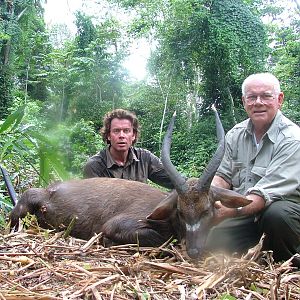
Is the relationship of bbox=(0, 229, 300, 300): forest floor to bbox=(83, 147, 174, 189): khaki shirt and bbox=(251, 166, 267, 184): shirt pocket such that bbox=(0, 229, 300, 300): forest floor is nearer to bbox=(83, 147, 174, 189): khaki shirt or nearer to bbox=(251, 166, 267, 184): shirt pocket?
bbox=(251, 166, 267, 184): shirt pocket

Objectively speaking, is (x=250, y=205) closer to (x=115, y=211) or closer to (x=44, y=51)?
(x=115, y=211)

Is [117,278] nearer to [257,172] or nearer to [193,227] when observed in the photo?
[193,227]

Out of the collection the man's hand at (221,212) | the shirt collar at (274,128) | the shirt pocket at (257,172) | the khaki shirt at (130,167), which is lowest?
the man's hand at (221,212)

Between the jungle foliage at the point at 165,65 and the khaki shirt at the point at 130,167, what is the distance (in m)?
15.0

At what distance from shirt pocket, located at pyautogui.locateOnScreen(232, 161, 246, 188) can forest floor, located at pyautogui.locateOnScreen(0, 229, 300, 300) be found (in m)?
1.69

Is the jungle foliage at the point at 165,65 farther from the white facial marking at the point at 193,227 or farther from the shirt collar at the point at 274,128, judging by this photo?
the white facial marking at the point at 193,227

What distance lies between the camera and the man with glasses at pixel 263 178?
4449 millimetres

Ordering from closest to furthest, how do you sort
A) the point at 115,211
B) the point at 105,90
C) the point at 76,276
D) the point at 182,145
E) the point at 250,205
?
the point at 76,276
the point at 250,205
the point at 115,211
the point at 182,145
the point at 105,90

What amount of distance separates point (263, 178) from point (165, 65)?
22893mm

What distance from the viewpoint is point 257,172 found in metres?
4.89

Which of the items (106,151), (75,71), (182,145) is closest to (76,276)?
(106,151)

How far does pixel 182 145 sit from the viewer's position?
992 inches

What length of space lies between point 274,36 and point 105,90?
400 inches

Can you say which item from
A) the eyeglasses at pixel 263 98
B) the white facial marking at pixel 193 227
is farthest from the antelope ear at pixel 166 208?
the eyeglasses at pixel 263 98
